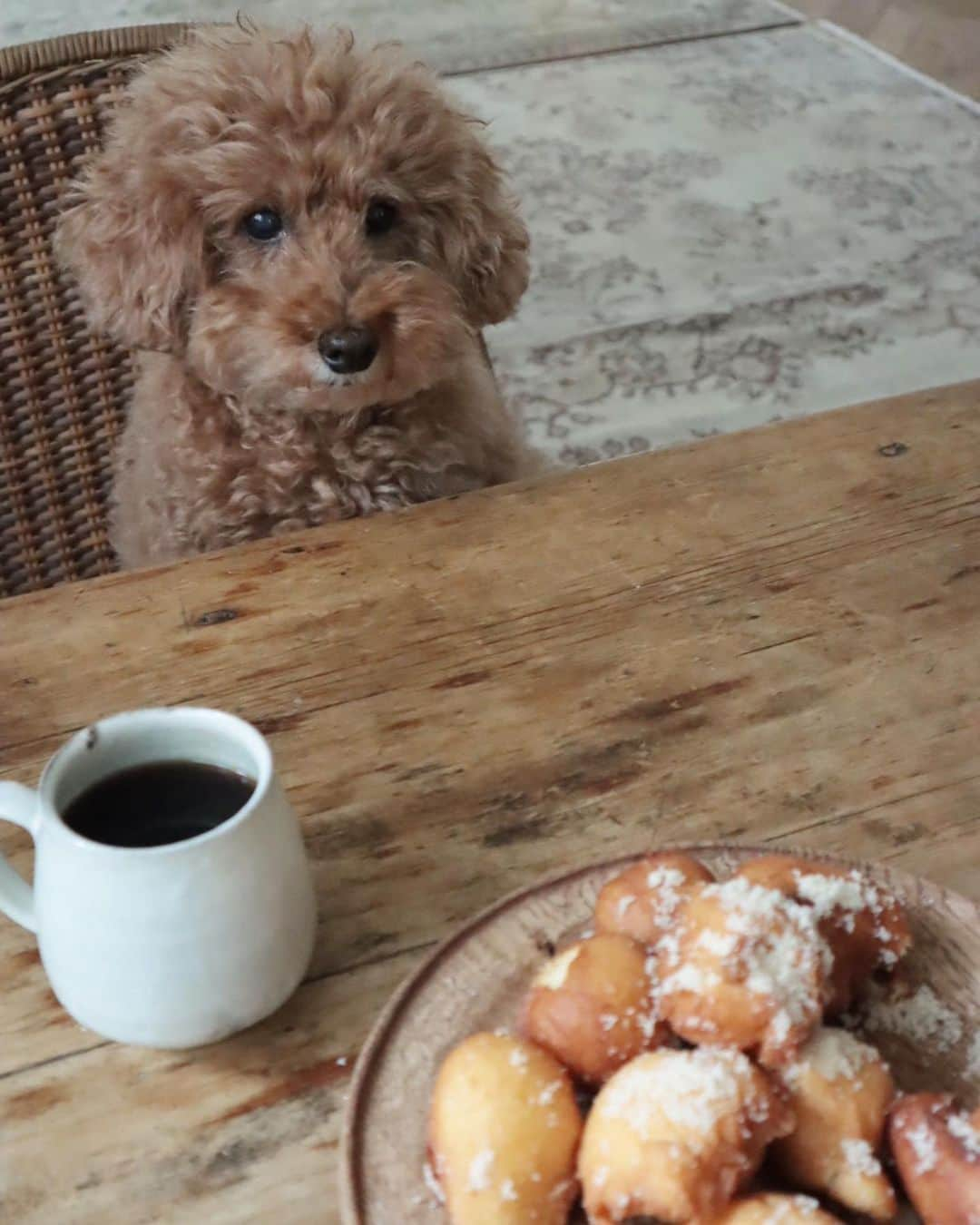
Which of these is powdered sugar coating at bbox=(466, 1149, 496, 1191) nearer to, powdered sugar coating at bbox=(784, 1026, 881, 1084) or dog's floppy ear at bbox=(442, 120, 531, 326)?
powdered sugar coating at bbox=(784, 1026, 881, 1084)

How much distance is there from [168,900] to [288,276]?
88cm

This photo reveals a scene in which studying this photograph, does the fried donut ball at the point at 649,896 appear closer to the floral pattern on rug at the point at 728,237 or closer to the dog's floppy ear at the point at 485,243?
the dog's floppy ear at the point at 485,243

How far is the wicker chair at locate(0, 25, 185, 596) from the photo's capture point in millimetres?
1294

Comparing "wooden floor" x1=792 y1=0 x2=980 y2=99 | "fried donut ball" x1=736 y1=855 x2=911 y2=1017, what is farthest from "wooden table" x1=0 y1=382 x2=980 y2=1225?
"wooden floor" x1=792 y1=0 x2=980 y2=99

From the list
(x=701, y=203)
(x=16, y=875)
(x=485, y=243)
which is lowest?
(x=701, y=203)

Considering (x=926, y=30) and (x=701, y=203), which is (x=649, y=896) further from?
(x=926, y=30)

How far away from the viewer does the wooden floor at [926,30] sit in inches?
141

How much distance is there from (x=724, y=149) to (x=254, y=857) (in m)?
3.03

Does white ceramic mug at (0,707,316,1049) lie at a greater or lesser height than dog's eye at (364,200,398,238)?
greater

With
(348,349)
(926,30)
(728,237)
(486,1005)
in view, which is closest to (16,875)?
(486,1005)

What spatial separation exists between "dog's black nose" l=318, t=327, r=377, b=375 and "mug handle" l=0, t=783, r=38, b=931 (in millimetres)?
719

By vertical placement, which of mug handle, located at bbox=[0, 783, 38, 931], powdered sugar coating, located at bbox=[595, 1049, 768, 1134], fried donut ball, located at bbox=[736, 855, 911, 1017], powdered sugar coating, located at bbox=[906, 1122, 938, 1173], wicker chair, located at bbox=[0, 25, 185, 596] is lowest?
wicker chair, located at bbox=[0, 25, 185, 596]

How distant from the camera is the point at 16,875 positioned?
0.61m

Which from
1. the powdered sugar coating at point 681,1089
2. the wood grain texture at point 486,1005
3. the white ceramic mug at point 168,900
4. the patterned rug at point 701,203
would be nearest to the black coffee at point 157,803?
the white ceramic mug at point 168,900
